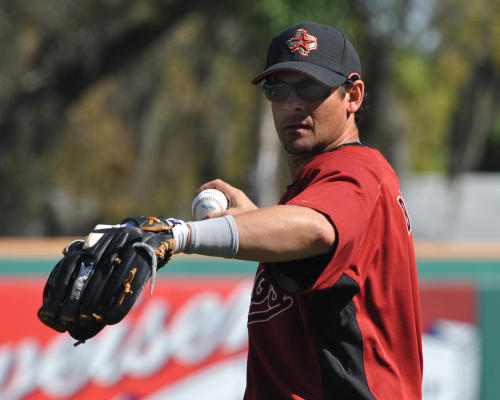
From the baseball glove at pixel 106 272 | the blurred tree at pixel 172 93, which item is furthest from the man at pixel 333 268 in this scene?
the blurred tree at pixel 172 93

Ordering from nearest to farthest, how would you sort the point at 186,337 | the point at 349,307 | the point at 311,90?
the point at 349,307 → the point at 311,90 → the point at 186,337

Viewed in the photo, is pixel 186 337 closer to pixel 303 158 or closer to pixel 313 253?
pixel 303 158

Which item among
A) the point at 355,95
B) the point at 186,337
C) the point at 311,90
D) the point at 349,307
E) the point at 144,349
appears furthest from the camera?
the point at 186,337

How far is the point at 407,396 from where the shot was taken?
2.38 m

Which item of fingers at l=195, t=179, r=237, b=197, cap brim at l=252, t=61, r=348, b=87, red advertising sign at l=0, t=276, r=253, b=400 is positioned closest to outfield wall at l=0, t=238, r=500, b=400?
red advertising sign at l=0, t=276, r=253, b=400

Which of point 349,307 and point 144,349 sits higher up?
point 349,307

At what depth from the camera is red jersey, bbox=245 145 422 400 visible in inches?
80.4

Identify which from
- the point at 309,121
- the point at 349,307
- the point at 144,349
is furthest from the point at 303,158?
the point at 144,349

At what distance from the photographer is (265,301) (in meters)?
2.41

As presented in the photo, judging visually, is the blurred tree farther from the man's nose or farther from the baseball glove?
the baseball glove

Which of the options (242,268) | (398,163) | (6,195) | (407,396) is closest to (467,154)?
(398,163)

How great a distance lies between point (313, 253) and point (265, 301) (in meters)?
0.50

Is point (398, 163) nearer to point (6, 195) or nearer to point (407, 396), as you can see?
point (6, 195)

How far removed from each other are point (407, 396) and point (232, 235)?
81cm
